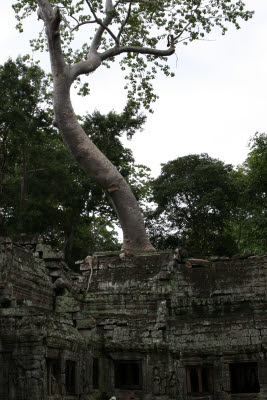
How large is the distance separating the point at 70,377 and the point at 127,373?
7.43 feet

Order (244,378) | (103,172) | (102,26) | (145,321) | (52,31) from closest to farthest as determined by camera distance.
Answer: (244,378), (145,321), (103,172), (52,31), (102,26)

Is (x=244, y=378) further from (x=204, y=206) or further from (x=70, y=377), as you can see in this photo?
(x=204, y=206)

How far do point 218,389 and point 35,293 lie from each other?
4.74m

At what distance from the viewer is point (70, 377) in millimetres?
10695

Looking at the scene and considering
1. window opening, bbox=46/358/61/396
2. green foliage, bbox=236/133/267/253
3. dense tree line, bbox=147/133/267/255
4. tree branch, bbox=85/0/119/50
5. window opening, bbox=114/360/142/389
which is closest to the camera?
window opening, bbox=46/358/61/396

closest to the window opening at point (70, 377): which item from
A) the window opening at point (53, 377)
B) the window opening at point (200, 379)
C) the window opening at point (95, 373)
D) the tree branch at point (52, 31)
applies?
the window opening at point (53, 377)

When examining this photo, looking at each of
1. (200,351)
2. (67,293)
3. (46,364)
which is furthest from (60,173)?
(46,364)

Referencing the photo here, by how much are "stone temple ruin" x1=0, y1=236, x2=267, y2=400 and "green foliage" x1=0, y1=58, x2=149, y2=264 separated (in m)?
9.51

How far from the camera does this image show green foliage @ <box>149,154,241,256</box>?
2766cm

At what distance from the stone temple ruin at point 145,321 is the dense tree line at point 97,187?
9.62m

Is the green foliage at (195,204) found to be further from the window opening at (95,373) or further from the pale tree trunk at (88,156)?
the window opening at (95,373)

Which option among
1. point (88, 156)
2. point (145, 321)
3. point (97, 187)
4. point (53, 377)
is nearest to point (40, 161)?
point (97, 187)

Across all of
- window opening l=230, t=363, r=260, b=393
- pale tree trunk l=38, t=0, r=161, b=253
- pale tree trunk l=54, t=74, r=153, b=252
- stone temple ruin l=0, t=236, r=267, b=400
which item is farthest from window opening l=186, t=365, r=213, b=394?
pale tree trunk l=54, t=74, r=153, b=252

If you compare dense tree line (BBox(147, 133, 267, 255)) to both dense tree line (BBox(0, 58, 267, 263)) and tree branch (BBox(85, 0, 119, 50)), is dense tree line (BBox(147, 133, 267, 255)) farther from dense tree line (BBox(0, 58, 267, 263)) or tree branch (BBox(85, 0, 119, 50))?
tree branch (BBox(85, 0, 119, 50))
